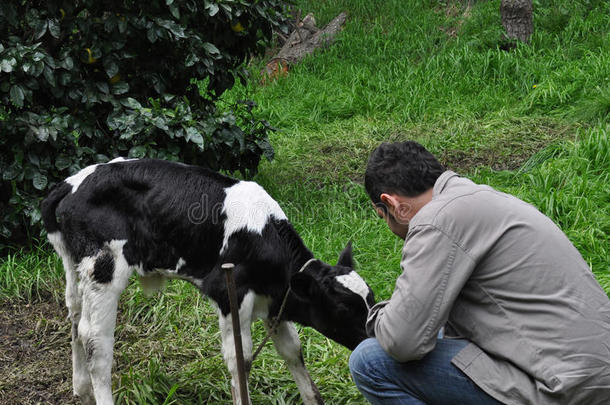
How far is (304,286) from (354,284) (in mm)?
286

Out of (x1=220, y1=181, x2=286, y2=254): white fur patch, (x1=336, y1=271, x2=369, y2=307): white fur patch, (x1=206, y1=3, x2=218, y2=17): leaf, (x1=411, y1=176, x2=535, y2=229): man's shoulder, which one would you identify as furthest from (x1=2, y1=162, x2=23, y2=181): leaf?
(x1=411, y1=176, x2=535, y2=229): man's shoulder

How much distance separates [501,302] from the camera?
8.55ft

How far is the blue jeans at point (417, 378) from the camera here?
2.80m

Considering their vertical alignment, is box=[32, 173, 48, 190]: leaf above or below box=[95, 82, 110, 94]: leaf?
below

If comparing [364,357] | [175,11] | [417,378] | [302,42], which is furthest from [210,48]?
[302,42]

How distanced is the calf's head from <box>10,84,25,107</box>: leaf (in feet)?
9.68

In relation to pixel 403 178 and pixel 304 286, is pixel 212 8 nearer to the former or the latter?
pixel 304 286

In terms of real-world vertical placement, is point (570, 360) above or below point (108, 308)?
above

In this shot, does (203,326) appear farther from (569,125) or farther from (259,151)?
(569,125)

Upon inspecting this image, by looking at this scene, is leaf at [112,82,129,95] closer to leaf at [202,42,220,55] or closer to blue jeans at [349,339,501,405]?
leaf at [202,42,220,55]

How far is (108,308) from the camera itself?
13.2ft

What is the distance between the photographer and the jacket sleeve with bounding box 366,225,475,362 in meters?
2.53

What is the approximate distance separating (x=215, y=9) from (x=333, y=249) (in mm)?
2212

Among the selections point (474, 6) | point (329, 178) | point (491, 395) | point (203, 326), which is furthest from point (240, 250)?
point (474, 6)
